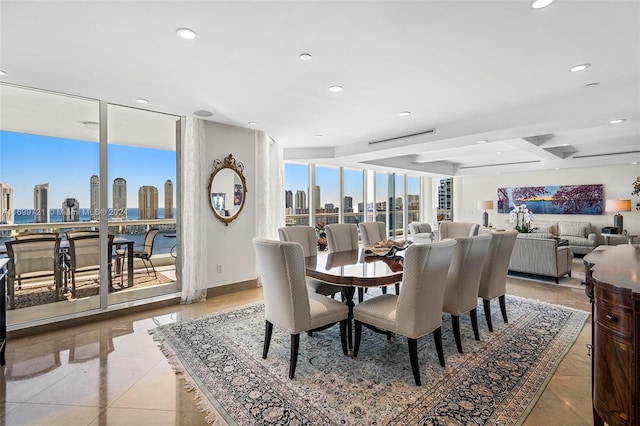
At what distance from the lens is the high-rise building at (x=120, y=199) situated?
4.83 metres

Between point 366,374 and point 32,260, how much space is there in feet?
12.8

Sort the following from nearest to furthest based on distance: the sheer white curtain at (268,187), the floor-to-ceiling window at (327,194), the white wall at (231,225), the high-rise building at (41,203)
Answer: the high-rise building at (41,203), the white wall at (231,225), the sheer white curtain at (268,187), the floor-to-ceiling window at (327,194)

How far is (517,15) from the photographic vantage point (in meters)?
1.95

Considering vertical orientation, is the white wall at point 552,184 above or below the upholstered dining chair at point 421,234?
above

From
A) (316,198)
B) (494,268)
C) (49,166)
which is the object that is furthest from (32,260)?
(494,268)

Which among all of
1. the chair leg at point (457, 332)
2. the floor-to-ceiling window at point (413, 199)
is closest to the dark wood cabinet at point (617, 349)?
the chair leg at point (457, 332)

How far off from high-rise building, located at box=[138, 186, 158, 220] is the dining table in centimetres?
388

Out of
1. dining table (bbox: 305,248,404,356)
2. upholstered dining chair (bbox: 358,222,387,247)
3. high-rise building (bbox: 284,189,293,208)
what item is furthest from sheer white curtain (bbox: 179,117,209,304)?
high-rise building (bbox: 284,189,293,208)

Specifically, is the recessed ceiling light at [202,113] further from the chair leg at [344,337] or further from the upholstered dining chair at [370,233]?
the chair leg at [344,337]

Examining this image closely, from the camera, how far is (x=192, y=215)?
167 inches

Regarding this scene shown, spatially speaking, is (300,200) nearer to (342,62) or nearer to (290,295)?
(342,62)

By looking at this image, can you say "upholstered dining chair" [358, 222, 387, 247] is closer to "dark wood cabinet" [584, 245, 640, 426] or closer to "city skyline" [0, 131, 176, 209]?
"dark wood cabinet" [584, 245, 640, 426]

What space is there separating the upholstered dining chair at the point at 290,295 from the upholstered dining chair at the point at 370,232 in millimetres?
2127

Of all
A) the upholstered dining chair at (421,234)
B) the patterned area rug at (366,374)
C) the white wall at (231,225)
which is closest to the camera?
the patterned area rug at (366,374)
